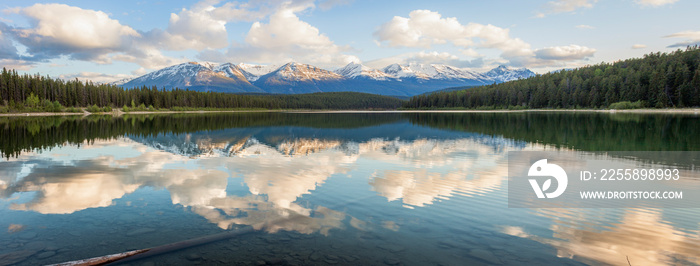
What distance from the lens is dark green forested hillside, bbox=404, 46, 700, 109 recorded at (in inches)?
4412

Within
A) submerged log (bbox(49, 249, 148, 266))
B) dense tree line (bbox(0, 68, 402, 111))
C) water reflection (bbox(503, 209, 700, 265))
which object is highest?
dense tree line (bbox(0, 68, 402, 111))

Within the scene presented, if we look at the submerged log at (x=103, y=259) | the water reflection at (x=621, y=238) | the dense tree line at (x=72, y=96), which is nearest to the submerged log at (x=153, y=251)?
the submerged log at (x=103, y=259)

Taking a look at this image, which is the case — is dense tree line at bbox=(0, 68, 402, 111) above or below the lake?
above

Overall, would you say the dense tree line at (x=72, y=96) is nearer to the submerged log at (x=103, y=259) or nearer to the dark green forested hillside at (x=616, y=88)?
the submerged log at (x=103, y=259)

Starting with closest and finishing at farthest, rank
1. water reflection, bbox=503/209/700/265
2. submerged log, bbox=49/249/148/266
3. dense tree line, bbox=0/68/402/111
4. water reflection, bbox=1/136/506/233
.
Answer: submerged log, bbox=49/249/148/266, water reflection, bbox=503/209/700/265, water reflection, bbox=1/136/506/233, dense tree line, bbox=0/68/402/111

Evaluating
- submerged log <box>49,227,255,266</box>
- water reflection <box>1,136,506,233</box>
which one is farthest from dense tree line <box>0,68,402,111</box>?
submerged log <box>49,227,255,266</box>

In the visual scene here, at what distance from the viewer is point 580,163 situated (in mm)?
20203

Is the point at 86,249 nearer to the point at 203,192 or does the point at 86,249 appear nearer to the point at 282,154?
the point at 203,192

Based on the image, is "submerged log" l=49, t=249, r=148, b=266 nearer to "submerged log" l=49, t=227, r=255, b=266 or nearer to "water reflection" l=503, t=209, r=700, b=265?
"submerged log" l=49, t=227, r=255, b=266

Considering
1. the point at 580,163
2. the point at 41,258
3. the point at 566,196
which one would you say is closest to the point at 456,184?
the point at 566,196

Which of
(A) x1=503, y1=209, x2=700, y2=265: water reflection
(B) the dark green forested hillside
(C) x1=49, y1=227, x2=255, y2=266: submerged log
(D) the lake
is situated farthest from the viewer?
(B) the dark green forested hillside

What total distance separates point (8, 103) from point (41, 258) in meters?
148

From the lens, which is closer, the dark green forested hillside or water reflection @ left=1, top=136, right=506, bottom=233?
water reflection @ left=1, top=136, right=506, bottom=233

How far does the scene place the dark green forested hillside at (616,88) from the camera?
4412 inches
